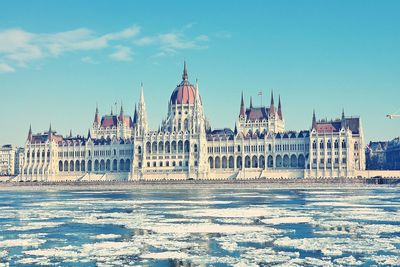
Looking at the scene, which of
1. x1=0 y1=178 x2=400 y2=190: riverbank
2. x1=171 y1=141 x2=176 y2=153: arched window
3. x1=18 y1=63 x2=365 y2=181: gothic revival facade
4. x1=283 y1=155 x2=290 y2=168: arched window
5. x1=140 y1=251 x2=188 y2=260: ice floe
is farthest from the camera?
x1=171 y1=141 x2=176 y2=153: arched window

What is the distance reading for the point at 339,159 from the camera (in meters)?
151

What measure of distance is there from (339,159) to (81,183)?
64470mm

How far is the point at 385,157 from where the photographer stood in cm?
19612

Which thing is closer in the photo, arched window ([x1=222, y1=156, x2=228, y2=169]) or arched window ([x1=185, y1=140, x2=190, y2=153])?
arched window ([x1=185, y1=140, x2=190, y2=153])

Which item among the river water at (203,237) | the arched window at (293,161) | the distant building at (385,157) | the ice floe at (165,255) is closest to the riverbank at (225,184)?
the arched window at (293,161)

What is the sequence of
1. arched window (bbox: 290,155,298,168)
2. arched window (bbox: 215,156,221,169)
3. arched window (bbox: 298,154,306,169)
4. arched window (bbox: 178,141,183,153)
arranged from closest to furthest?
arched window (bbox: 298,154,306,169) → arched window (bbox: 290,155,298,168) → arched window (bbox: 178,141,183,153) → arched window (bbox: 215,156,221,169)

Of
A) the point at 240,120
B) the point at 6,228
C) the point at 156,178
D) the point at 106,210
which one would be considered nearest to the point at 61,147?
the point at 156,178

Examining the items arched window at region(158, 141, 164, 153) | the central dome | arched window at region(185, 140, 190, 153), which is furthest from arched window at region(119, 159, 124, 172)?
the central dome

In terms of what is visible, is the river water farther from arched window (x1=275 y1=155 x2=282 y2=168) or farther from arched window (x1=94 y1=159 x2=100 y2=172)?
arched window (x1=94 y1=159 x2=100 y2=172)

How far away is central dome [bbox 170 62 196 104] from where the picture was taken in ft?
595

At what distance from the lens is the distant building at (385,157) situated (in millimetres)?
178875

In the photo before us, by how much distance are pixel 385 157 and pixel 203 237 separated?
16850cm

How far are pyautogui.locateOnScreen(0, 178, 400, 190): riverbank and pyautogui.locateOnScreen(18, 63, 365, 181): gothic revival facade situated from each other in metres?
17.0

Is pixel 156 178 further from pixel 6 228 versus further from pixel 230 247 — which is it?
pixel 230 247
